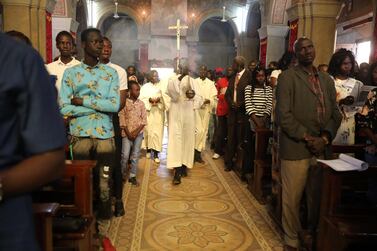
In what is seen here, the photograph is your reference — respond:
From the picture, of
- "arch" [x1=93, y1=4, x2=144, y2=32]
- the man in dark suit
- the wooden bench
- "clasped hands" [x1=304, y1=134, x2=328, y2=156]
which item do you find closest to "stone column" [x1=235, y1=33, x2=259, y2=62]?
"arch" [x1=93, y1=4, x2=144, y2=32]

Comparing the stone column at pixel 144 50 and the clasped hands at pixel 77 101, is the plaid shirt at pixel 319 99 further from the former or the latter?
the stone column at pixel 144 50

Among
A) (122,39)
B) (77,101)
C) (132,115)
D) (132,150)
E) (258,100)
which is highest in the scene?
(122,39)

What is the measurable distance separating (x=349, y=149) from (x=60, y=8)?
8.84 m

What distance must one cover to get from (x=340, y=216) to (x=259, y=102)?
300 centimetres

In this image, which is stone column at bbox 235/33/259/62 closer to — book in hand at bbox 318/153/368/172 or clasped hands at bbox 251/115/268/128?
clasped hands at bbox 251/115/268/128

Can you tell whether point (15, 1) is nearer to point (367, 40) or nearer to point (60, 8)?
point (60, 8)

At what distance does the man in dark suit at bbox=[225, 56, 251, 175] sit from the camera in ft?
20.4

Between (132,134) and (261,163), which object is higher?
Answer: (132,134)

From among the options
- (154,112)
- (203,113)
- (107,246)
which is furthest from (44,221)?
(203,113)

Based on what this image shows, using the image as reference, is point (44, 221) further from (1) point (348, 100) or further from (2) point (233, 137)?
(2) point (233, 137)

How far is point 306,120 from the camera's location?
3.20 m

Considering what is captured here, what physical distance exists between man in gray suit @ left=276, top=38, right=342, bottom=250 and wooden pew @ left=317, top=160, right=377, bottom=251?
0.29 metres

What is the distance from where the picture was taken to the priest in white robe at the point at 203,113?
7.51 meters

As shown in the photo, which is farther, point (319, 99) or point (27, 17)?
point (27, 17)
